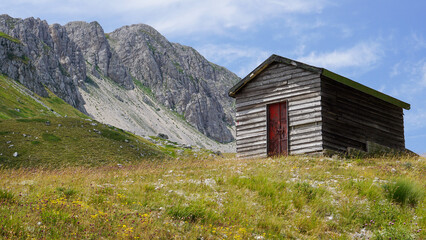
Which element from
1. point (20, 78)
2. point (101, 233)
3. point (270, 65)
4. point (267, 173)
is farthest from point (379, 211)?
point (20, 78)

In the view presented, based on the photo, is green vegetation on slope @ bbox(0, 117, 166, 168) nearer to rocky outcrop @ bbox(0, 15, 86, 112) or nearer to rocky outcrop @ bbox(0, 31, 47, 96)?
rocky outcrop @ bbox(0, 31, 47, 96)

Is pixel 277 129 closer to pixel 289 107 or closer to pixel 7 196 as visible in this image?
pixel 289 107

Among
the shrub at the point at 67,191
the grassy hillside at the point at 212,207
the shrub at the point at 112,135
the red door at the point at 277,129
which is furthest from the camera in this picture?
the shrub at the point at 112,135

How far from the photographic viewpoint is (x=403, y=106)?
84.2 ft

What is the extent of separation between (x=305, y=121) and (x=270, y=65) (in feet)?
14.0

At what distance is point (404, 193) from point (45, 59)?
135066 millimetres

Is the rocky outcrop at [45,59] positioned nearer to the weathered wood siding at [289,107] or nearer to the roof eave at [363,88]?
the weathered wood siding at [289,107]

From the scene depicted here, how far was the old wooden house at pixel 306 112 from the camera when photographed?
2134 centimetres

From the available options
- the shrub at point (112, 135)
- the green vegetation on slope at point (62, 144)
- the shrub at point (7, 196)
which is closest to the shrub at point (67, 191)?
the shrub at point (7, 196)

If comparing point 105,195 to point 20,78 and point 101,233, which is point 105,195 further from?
point 20,78

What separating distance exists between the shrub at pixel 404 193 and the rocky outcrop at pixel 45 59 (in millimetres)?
107203

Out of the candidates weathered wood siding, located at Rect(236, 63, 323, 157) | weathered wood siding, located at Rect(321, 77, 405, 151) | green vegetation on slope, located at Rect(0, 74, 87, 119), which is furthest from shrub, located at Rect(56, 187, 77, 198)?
green vegetation on slope, located at Rect(0, 74, 87, 119)

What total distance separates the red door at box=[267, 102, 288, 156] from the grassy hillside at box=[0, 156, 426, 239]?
7.48m

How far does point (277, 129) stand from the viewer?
74.8 feet
